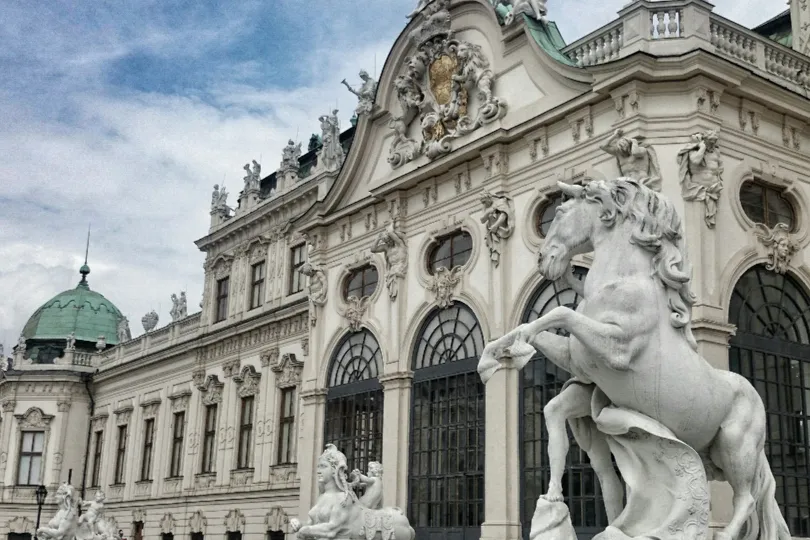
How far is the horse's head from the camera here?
20.9ft

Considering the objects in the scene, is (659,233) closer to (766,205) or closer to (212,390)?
(766,205)

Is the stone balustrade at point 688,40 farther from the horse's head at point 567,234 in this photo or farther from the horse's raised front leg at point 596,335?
the horse's raised front leg at point 596,335

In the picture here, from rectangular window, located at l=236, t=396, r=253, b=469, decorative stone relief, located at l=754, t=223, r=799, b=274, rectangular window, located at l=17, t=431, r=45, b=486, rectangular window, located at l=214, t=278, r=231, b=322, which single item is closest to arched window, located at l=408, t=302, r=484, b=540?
decorative stone relief, located at l=754, t=223, r=799, b=274

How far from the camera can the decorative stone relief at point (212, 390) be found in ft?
108

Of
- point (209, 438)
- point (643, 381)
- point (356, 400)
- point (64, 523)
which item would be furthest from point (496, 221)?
point (209, 438)

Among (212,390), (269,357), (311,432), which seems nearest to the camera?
(311,432)

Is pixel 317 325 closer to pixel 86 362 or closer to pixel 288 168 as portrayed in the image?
pixel 288 168

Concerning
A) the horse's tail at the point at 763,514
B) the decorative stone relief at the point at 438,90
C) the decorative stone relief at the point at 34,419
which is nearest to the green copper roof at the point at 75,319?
the decorative stone relief at the point at 34,419

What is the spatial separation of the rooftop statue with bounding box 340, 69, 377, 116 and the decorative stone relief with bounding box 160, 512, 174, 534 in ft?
54.4

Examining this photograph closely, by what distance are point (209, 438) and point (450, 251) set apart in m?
15.1

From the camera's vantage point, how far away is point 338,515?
477 inches

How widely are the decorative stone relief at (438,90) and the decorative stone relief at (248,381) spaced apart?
1057 cm

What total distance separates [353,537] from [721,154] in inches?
368

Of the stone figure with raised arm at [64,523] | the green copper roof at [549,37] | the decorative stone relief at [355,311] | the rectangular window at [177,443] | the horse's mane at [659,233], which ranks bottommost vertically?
the stone figure with raised arm at [64,523]
